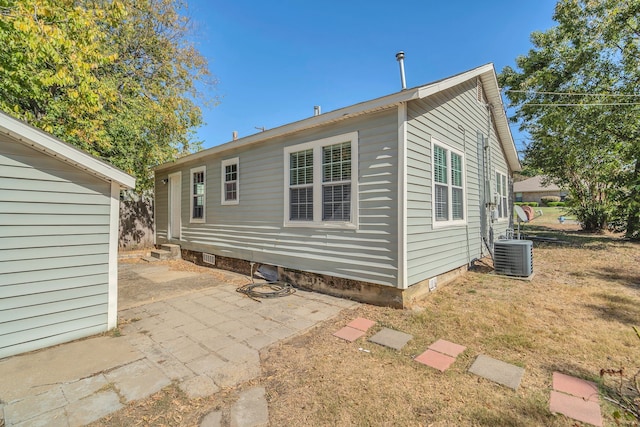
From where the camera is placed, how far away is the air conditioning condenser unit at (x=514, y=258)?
19.4 feet

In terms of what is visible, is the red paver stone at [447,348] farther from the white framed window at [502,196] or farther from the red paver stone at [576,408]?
the white framed window at [502,196]

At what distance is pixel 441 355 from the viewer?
307cm

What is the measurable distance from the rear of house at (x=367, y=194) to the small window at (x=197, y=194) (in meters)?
0.17

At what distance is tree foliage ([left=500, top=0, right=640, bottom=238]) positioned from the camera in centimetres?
920

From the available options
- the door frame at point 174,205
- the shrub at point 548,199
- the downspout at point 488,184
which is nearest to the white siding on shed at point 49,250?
the door frame at point 174,205

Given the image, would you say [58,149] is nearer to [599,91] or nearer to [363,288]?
[363,288]

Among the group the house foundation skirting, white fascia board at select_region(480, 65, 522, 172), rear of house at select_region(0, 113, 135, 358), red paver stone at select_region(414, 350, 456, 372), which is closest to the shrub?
white fascia board at select_region(480, 65, 522, 172)

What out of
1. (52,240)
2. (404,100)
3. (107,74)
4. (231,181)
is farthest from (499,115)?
(107,74)

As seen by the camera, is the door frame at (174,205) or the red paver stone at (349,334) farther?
the door frame at (174,205)

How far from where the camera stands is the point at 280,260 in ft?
20.2

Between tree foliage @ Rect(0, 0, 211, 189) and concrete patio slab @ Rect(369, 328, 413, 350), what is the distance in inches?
280

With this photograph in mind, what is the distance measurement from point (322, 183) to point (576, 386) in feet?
13.7

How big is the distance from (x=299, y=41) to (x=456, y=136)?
24.6 feet

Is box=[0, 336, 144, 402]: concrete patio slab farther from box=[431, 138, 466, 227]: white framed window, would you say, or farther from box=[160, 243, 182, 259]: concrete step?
box=[160, 243, 182, 259]: concrete step
